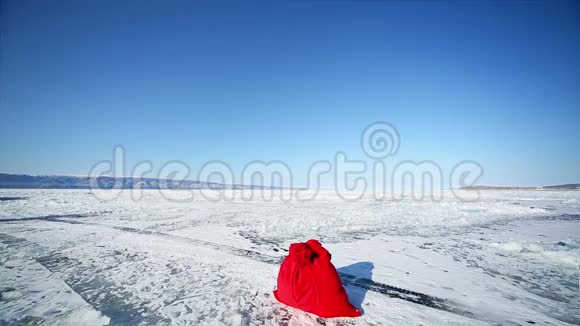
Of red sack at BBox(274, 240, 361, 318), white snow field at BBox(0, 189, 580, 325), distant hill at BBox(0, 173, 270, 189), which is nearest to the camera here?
red sack at BBox(274, 240, 361, 318)

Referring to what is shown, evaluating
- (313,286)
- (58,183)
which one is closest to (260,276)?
(313,286)

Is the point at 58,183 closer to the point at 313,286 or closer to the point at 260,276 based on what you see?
the point at 260,276

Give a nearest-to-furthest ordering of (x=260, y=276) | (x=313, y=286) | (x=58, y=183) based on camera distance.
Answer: (x=313, y=286) → (x=260, y=276) → (x=58, y=183)

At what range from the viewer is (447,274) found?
4.86 meters

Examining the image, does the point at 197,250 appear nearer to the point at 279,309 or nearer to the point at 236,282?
the point at 236,282

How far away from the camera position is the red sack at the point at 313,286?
298 centimetres

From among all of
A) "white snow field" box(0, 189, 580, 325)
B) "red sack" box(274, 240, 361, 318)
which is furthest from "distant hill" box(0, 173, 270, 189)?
"red sack" box(274, 240, 361, 318)

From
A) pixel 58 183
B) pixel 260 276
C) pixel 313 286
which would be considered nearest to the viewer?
pixel 313 286

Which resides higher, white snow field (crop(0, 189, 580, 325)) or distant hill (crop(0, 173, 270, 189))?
white snow field (crop(0, 189, 580, 325))

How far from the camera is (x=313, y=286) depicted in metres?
3.04

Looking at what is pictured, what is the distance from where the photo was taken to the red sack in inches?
117

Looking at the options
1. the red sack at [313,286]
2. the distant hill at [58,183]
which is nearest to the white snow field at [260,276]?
the red sack at [313,286]

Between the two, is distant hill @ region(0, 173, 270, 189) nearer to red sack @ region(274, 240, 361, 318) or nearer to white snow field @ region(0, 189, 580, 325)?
white snow field @ region(0, 189, 580, 325)

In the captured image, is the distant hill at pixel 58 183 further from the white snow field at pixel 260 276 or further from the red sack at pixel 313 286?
the red sack at pixel 313 286
